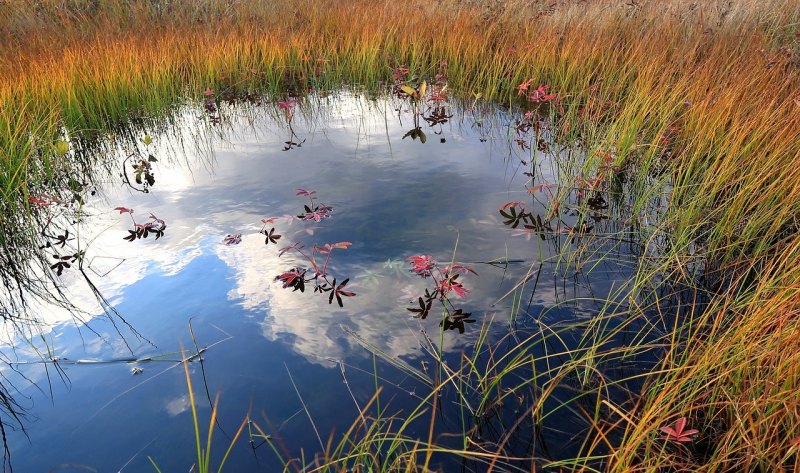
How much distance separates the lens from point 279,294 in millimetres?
2846

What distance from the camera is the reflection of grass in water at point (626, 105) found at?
183cm

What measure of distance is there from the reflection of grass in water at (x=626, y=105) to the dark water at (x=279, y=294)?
1.17ft

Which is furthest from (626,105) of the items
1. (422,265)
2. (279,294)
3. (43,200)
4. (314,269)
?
(43,200)

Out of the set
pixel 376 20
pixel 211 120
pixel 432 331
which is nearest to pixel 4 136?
pixel 211 120

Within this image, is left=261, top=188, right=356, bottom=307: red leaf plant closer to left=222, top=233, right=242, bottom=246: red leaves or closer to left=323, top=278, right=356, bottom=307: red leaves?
left=323, top=278, right=356, bottom=307: red leaves

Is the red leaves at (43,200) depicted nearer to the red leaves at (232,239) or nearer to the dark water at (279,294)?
the dark water at (279,294)

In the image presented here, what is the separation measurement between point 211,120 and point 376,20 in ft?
12.0

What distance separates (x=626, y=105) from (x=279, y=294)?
3.27 metres

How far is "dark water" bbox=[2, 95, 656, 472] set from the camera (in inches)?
80.7

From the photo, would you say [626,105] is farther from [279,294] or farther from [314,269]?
[279,294]

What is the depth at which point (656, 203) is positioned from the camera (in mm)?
3611

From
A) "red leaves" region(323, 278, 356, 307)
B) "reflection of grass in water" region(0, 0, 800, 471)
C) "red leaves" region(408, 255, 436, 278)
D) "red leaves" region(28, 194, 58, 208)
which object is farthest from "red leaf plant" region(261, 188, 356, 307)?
"red leaves" region(28, 194, 58, 208)

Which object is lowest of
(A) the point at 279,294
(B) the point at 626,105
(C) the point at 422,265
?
(A) the point at 279,294

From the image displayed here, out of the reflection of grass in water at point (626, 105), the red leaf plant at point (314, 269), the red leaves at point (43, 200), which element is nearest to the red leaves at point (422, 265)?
the red leaf plant at point (314, 269)
